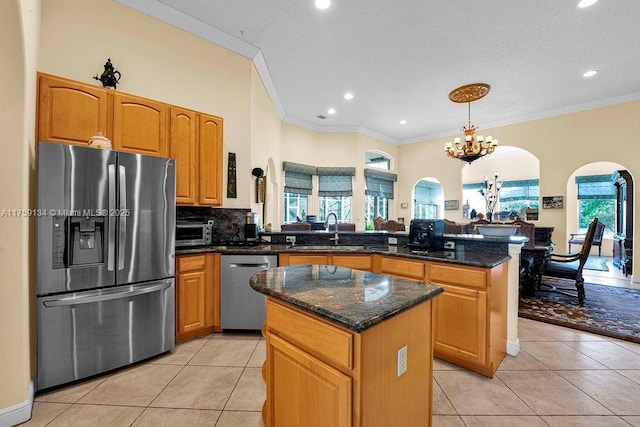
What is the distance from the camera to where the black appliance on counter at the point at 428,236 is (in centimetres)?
283

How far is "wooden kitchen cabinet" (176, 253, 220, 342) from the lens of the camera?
2.69m

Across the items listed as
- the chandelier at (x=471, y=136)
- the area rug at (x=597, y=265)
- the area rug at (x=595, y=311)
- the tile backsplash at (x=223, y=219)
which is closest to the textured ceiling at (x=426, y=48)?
the chandelier at (x=471, y=136)

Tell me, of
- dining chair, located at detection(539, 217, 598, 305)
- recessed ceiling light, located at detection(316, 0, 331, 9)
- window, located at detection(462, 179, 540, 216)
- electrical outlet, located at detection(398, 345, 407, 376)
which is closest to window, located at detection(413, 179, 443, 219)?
window, located at detection(462, 179, 540, 216)

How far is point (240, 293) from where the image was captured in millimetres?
2932

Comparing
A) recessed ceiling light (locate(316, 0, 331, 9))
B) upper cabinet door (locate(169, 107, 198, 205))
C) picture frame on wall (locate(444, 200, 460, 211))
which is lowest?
picture frame on wall (locate(444, 200, 460, 211))

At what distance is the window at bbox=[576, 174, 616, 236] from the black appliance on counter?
938cm

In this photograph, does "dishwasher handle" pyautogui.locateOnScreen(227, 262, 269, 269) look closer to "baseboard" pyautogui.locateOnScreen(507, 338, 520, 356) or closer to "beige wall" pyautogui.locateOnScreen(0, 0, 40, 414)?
"beige wall" pyautogui.locateOnScreen(0, 0, 40, 414)

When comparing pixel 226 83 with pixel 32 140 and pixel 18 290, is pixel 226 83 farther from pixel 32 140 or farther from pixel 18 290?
pixel 18 290

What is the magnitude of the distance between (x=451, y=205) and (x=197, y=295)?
6.72m

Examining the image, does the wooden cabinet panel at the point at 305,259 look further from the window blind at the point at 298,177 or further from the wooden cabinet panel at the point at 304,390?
the window blind at the point at 298,177

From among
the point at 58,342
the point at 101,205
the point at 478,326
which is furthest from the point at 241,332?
the point at 478,326

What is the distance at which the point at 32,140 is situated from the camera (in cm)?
204

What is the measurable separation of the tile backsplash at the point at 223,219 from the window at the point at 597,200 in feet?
35.6

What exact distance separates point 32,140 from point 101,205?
0.67 m
